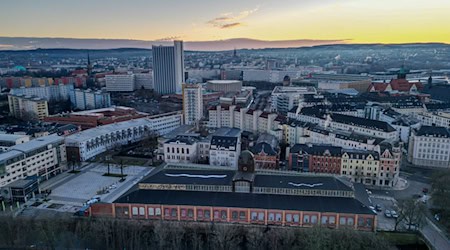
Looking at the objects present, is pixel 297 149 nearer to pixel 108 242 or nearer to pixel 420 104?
pixel 108 242

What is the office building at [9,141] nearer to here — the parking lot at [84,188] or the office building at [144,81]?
the parking lot at [84,188]

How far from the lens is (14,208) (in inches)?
1048

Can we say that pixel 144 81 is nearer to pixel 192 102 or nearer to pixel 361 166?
pixel 192 102

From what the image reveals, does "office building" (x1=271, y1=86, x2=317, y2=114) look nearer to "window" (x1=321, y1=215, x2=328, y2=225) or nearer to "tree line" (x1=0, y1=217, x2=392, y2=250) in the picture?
"window" (x1=321, y1=215, x2=328, y2=225)

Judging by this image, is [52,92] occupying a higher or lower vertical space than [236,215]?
higher

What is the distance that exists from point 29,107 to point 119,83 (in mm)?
34100

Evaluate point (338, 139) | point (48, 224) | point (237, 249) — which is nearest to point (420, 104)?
point (338, 139)

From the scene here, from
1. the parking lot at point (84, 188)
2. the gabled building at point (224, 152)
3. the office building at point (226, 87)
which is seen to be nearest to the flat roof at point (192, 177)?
the parking lot at point (84, 188)

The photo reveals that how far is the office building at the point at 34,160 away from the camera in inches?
1147

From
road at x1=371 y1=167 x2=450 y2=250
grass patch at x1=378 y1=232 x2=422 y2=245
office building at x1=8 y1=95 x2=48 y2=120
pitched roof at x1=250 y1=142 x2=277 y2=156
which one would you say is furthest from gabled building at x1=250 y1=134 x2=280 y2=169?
office building at x1=8 y1=95 x2=48 y2=120

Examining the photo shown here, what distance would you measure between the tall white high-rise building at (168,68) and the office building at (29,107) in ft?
109

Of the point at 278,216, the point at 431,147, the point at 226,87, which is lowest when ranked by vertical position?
the point at 278,216

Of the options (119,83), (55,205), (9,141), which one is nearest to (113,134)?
(9,141)

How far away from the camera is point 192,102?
5194 centimetres
